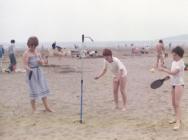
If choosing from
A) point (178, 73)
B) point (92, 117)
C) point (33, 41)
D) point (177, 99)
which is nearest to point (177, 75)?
point (178, 73)

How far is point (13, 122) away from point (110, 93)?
15.3 ft

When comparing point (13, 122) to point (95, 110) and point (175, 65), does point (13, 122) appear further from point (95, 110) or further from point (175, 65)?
point (175, 65)

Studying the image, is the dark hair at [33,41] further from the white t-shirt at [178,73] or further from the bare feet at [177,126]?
the bare feet at [177,126]

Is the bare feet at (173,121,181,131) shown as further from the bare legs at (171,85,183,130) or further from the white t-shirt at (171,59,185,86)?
the white t-shirt at (171,59,185,86)

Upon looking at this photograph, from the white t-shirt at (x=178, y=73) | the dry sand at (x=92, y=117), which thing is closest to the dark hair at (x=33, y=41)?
the dry sand at (x=92, y=117)

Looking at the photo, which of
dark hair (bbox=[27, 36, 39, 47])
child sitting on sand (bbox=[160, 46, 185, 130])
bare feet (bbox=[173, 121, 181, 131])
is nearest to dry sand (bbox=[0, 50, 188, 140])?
bare feet (bbox=[173, 121, 181, 131])

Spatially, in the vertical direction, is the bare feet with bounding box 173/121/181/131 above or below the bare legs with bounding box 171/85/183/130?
below

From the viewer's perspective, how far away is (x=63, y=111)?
1090 cm

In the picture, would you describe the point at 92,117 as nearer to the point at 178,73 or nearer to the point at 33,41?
the point at 33,41

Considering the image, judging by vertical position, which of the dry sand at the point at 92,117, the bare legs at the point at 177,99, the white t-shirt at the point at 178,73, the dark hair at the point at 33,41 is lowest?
the dry sand at the point at 92,117

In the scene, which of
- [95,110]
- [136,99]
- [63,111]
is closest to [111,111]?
[95,110]

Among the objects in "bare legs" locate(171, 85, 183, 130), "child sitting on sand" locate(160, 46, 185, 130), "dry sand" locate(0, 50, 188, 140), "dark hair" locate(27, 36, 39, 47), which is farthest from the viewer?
"dark hair" locate(27, 36, 39, 47)

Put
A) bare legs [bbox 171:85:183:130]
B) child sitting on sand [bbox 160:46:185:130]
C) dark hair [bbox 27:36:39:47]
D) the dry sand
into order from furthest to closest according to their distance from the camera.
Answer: dark hair [bbox 27:36:39:47]
bare legs [bbox 171:85:183:130]
child sitting on sand [bbox 160:46:185:130]
the dry sand

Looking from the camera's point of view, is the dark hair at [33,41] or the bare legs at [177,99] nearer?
the bare legs at [177,99]
